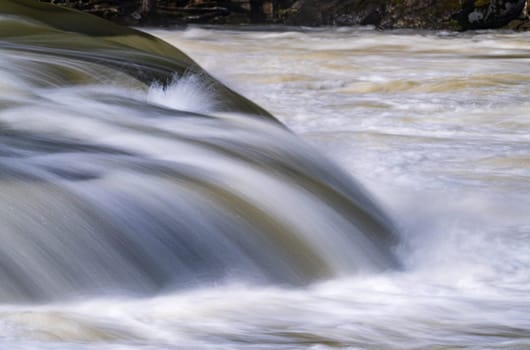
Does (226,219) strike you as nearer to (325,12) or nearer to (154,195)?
(154,195)

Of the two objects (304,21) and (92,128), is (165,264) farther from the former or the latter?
(304,21)


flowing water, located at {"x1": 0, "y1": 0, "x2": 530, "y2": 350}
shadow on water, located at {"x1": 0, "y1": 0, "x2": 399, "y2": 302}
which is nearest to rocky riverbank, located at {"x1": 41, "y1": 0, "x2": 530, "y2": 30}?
flowing water, located at {"x1": 0, "y1": 0, "x2": 530, "y2": 350}

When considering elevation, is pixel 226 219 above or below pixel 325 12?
above

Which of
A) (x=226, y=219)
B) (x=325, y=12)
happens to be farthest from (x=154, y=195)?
(x=325, y=12)

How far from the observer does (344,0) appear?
45.3 ft

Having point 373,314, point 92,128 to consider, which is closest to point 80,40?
point 92,128

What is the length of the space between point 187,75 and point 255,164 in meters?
1.55

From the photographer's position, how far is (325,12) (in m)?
13.7

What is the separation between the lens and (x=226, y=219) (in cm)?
345

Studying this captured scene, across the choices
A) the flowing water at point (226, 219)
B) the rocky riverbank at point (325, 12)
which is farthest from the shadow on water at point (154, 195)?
the rocky riverbank at point (325, 12)

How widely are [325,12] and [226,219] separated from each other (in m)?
10.5

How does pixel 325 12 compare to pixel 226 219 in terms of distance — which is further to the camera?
pixel 325 12

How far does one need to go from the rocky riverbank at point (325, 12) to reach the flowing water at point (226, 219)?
6.77m

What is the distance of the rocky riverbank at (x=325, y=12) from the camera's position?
42.2ft
